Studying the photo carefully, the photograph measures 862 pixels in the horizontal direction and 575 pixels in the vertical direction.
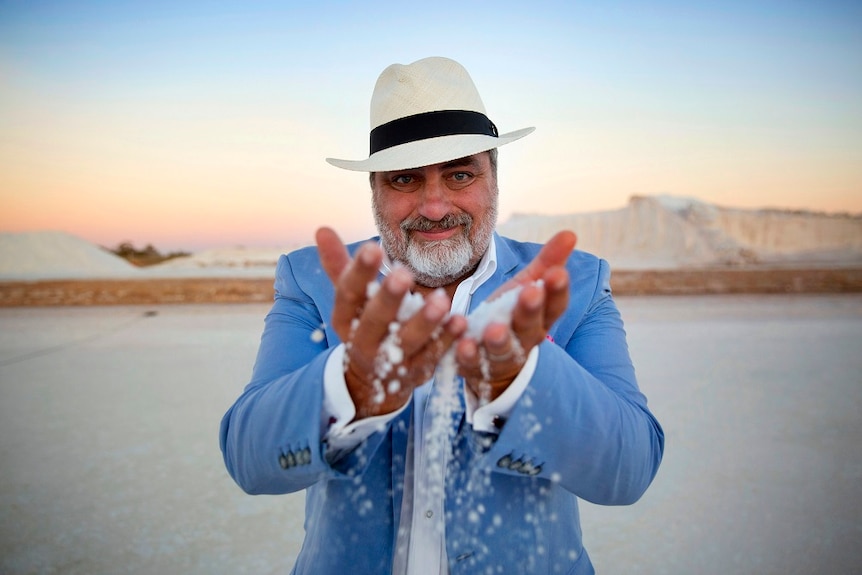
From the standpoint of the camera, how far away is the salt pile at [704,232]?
26062 mm

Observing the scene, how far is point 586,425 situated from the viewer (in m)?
0.94

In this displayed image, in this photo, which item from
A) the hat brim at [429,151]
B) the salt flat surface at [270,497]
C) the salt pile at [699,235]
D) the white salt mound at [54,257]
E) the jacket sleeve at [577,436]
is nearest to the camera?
the jacket sleeve at [577,436]

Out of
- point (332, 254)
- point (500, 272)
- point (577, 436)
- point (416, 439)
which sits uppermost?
point (332, 254)

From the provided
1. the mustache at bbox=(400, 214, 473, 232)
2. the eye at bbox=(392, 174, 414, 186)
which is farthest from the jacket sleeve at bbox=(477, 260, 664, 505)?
the eye at bbox=(392, 174, 414, 186)

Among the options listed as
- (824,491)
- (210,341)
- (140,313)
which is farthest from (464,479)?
(140,313)

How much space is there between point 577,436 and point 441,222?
69cm

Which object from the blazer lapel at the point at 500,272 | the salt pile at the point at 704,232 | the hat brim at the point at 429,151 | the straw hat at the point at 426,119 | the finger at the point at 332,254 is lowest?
the salt pile at the point at 704,232

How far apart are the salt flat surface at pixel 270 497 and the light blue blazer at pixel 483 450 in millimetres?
1312

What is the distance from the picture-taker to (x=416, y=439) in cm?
123

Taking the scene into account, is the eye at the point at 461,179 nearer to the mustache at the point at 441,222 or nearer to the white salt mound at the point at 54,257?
the mustache at the point at 441,222

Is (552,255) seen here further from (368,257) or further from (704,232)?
(704,232)

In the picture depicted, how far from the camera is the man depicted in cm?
81

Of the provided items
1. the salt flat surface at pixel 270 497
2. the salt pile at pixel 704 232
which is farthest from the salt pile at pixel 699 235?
the salt flat surface at pixel 270 497

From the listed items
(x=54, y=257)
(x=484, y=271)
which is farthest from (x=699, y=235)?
(x=484, y=271)
